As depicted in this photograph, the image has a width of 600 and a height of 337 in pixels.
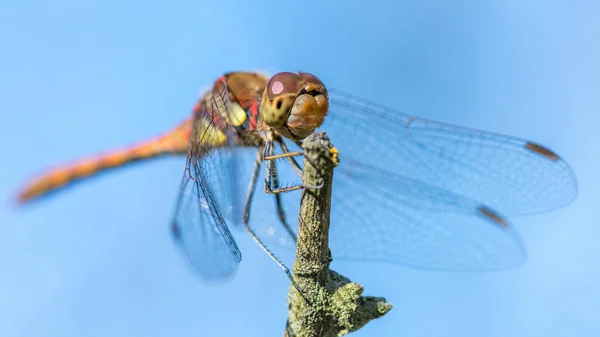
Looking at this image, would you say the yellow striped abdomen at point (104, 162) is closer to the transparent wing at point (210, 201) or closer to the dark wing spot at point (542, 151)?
the transparent wing at point (210, 201)

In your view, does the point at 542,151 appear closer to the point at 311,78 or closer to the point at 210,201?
the point at 311,78

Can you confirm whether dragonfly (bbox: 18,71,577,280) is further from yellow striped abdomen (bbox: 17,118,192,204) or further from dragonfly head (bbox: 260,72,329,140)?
yellow striped abdomen (bbox: 17,118,192,204)

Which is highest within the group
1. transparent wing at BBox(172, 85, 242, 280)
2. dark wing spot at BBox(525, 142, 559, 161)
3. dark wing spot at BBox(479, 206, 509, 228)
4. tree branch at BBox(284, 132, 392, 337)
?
dark wing spot at BBox(525, 142, 559, 161)

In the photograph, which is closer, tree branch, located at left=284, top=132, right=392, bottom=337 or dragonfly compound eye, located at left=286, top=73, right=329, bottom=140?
tree branch, located at left=284, top=132, right=392, bottom=337

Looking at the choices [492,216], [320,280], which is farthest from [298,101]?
[492,216]

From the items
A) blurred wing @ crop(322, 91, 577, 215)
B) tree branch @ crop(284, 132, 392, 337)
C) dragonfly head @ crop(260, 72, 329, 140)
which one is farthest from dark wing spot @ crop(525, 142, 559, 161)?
tree branch @ crop(284, 132, 392, 337)

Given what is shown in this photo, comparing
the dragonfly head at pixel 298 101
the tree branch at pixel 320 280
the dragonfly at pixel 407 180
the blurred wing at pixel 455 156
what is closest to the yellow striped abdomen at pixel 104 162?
the dragonfly at pixel 407 180

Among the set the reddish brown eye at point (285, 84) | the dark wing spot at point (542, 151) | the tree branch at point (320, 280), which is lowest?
the tree branch at point (320, 280)

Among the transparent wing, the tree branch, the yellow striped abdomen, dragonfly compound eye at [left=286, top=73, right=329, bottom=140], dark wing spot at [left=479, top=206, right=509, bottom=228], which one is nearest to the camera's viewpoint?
the tree branch

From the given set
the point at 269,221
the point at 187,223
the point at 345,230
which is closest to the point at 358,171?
the point at 345,230
